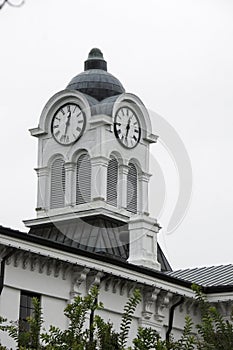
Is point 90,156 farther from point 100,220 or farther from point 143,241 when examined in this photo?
point 143,241

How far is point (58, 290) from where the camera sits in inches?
1494

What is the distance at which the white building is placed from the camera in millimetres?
37812

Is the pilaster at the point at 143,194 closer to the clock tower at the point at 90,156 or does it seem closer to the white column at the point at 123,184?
the clock tower at the point at 90,156

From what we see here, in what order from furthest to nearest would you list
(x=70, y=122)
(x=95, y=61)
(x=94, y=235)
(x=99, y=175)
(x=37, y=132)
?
(x=95, y=61) → (x=37, y=132) → (x=70, y=122) → (x=99, y=175) → (x=94, y=235)

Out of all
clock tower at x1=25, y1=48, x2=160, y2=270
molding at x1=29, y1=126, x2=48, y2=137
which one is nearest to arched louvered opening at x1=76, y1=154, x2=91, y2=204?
clock tower at x1=25, y1=48, x2=160, y2=270

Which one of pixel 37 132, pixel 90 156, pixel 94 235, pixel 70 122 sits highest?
pixel 37 132

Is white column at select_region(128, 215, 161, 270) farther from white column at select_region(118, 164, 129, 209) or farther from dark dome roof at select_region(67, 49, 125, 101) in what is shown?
dark dome roof at select_region(67, 49, 125, 101)

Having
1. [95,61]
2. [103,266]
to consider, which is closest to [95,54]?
[95,61]

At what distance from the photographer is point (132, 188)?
58438 millimetres

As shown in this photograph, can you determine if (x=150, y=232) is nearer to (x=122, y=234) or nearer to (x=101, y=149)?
(x=122, y=234)

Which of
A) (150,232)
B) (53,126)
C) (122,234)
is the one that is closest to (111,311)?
(150,232)

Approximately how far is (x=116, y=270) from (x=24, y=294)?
3.82 m

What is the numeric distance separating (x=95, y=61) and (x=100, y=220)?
11678 millimetres

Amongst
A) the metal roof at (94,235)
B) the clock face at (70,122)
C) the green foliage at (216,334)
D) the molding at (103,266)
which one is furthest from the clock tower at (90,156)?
the green foliage at (216,334)
